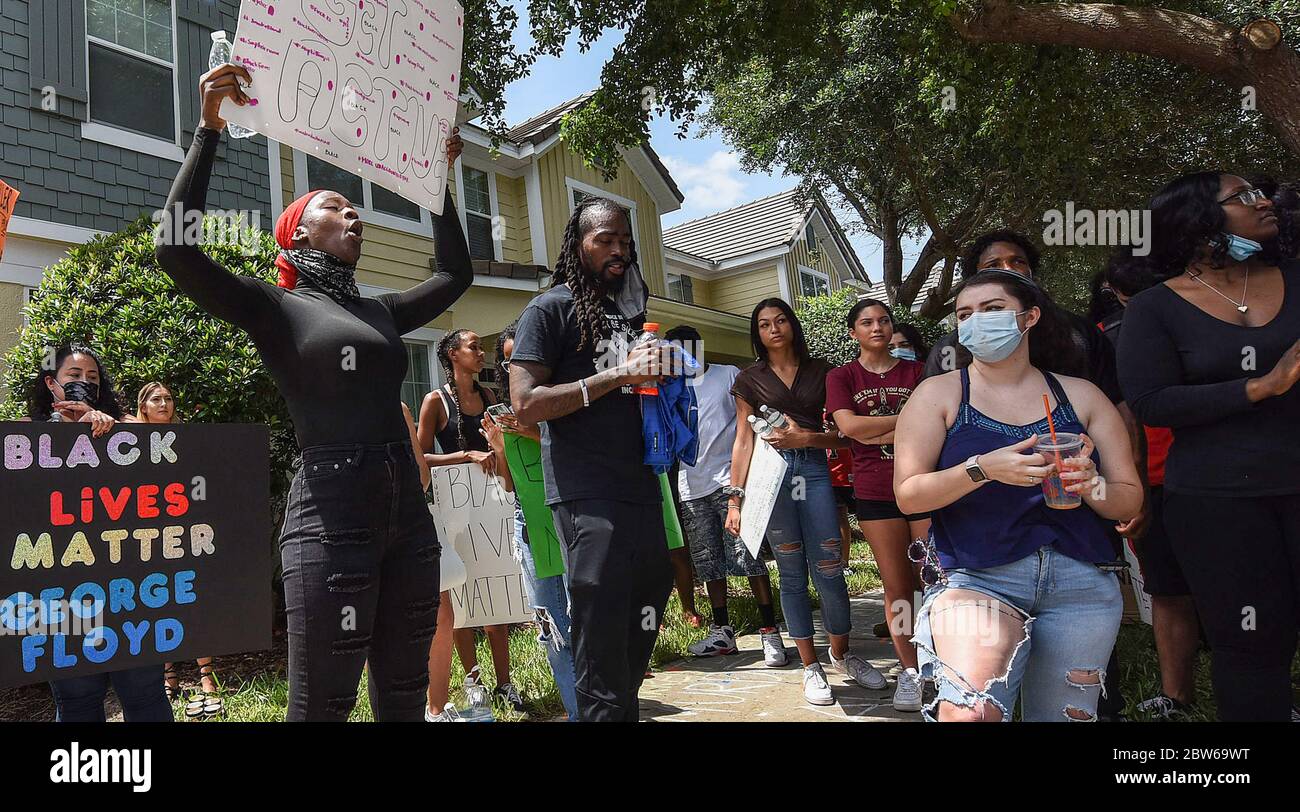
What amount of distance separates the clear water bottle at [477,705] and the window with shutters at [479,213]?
930 centimetres

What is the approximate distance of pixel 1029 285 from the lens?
2.77 metres

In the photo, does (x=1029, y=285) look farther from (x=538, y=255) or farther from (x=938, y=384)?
(x=538, y=255)

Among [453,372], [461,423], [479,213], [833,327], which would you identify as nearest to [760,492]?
[461,423]

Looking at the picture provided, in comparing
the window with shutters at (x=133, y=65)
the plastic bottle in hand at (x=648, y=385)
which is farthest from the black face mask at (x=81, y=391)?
the window with shutters at (x=133, y=65)

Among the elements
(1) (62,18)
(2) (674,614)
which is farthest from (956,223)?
(1) (62,18)

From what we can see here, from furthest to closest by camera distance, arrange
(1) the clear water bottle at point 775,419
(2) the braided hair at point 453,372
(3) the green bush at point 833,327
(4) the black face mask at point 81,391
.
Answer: (3) the green bush at point 833,327
(2) the braided hair at point 453,372
(1) the clear water bottle at point 775,419
(4) the black face mask at point 81,391

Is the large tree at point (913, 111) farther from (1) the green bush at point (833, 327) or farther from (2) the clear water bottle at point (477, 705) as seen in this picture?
(2) the clear water bottle at point (477, 705)

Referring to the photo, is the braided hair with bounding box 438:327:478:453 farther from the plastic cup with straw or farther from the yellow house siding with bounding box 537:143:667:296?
the yellow house siding with bounding box 537:143:667:296

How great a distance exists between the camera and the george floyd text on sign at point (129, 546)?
2951mm

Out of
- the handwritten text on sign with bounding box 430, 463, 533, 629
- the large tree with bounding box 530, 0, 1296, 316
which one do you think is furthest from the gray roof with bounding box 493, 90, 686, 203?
the handwritten text on sign with bounding box 430, 463, 533, 629

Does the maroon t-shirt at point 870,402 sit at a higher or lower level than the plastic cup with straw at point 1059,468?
higher

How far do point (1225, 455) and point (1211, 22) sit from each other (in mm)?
4142

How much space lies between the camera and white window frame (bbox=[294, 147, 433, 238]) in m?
10.1

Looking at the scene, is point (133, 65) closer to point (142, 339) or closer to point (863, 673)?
point (142, 339)
